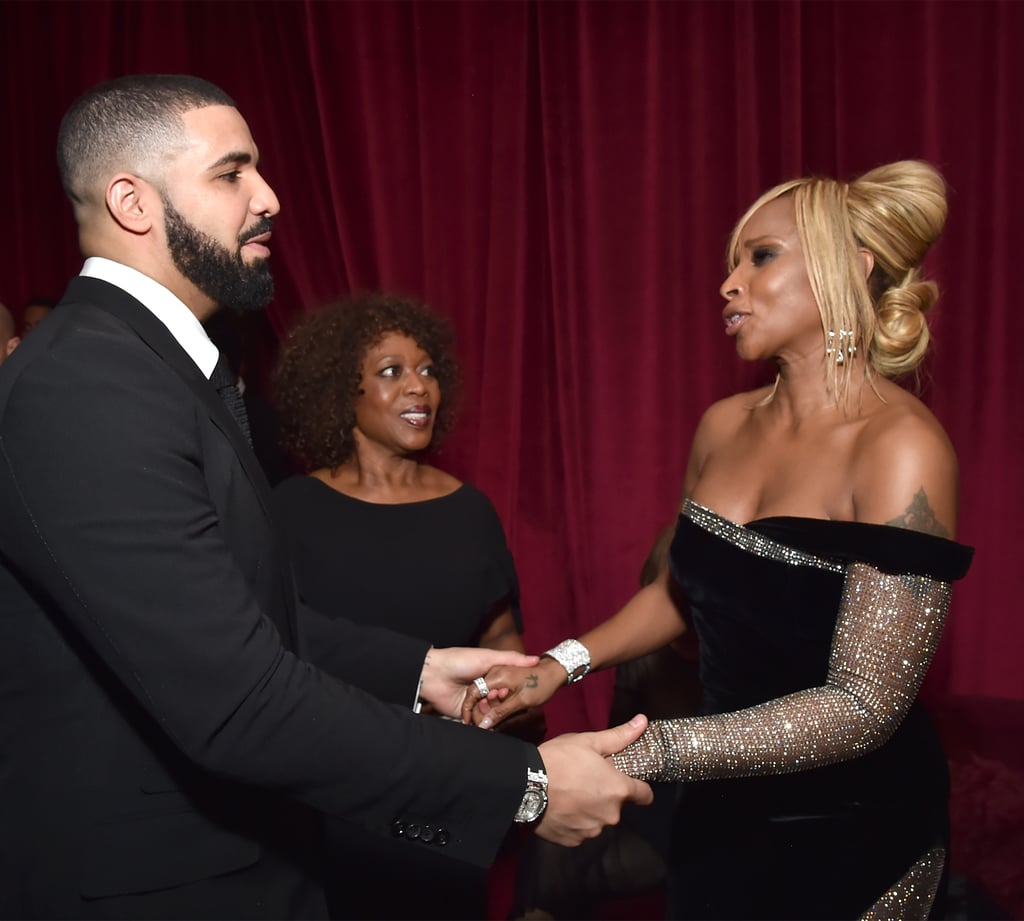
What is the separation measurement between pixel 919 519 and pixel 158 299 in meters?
1.24

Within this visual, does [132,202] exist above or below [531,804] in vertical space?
above

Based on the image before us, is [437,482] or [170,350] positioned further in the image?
[437,482]

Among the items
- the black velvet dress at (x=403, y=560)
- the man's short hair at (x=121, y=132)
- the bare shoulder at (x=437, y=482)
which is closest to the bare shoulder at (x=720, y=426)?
the black velvet dress at (x=403, y=560)

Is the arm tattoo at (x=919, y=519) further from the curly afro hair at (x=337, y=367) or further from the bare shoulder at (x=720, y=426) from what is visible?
the curly afro hair at (x=337, y=367)

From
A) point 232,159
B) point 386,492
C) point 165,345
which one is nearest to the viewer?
point 165,345

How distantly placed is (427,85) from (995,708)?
2520mm

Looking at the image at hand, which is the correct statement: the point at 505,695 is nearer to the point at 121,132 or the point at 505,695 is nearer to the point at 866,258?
the point at 866,258

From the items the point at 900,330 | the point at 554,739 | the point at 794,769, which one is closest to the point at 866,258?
the point at 900,330

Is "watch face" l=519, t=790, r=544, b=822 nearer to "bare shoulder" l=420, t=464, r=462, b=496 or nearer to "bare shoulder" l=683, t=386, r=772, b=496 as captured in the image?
"bare shoulder" l=683, t=386, r=772, b=496

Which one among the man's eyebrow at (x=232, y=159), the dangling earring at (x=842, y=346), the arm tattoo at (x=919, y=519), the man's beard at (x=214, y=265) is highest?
the man's eyebrow at (x=232, y=159)

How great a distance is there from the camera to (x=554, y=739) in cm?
155

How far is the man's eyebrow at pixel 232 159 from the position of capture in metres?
1.53

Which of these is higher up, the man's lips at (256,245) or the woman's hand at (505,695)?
the man's lips at (256,245)

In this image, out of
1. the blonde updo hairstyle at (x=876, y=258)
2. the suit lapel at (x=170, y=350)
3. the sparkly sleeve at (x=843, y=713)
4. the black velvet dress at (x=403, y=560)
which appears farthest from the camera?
the black velvet dress at (x=403, y=560)
